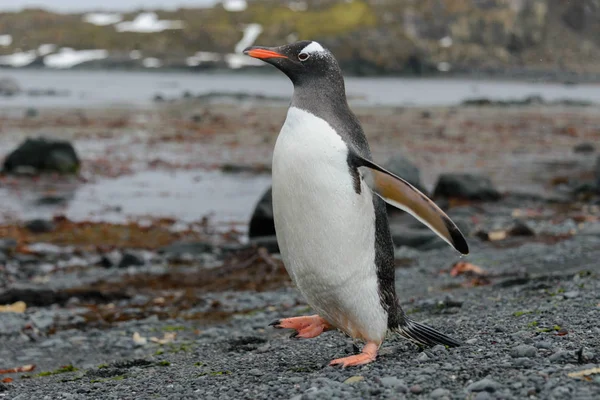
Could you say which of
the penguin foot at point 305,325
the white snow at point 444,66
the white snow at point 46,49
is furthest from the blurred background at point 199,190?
the white snow at point 46,49

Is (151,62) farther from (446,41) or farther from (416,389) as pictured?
(416,389)

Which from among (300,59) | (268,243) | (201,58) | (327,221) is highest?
(300,59)

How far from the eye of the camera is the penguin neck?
424 cm

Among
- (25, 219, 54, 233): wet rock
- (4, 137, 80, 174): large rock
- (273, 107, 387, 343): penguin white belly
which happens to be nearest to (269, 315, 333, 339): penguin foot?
(273, 107, 387, 343): penguin white belly

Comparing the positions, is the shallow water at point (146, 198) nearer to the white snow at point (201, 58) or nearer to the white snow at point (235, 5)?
the white snow at point (201, 58)

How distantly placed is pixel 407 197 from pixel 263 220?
719 centimetres

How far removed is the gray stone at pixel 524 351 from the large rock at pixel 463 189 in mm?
10856

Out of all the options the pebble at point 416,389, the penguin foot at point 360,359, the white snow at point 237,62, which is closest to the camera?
the pebble at point 416,389

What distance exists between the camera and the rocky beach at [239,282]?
390 centimetres

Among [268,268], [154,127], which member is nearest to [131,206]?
[268,268]

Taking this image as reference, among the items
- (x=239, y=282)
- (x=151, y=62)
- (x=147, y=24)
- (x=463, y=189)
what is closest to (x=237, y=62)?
(x=151, y=62)

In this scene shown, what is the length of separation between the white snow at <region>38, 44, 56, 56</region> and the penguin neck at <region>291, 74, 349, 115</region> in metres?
147

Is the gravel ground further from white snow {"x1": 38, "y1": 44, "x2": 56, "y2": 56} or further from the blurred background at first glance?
white snow {"x1": 38, "y1": 44, "x2": 56, "y2": 56}

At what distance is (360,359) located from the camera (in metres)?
4.05
